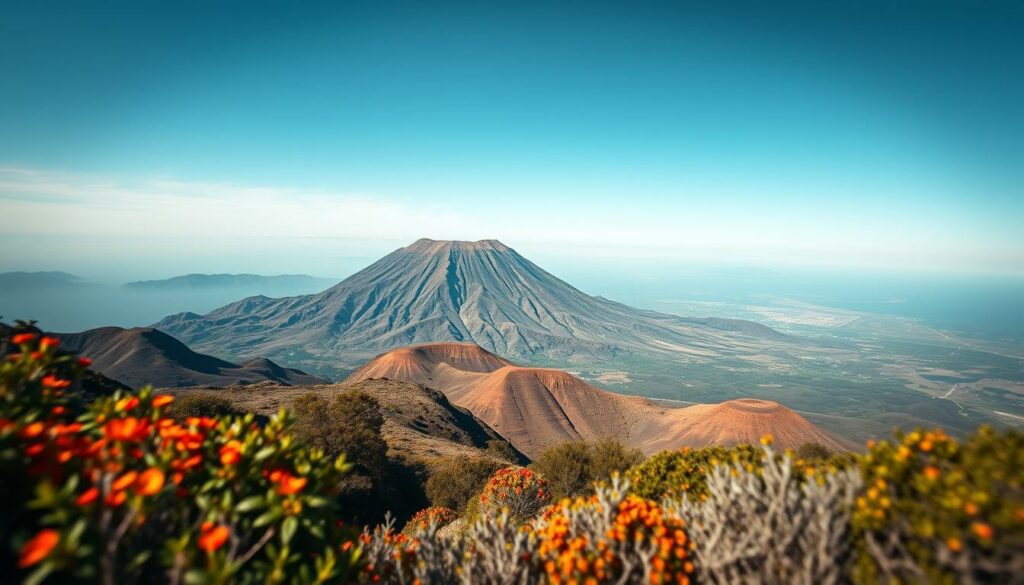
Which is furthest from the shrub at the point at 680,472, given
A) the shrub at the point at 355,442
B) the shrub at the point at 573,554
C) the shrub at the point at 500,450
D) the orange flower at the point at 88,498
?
the shrub at the point at 500,450

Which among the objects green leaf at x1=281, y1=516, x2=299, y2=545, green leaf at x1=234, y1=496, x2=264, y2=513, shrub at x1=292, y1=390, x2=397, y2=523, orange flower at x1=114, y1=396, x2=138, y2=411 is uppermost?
orange flower at x1=114, y1=396, x2=138, y2=411

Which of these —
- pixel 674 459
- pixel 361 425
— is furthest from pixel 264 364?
pixel 674 459

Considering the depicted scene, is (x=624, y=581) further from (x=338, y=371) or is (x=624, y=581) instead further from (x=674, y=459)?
(x=338, y=371)

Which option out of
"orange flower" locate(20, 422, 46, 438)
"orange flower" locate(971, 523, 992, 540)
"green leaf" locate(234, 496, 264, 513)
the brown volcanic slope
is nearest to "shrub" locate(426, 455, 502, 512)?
"green leaf" locate(234, 496, 264, 513)

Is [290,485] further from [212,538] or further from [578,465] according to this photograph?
[578,465]

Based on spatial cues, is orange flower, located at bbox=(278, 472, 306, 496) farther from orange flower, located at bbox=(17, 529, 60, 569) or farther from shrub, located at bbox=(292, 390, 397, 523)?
shrub, located at bbox=(292, 390, 397, 523)

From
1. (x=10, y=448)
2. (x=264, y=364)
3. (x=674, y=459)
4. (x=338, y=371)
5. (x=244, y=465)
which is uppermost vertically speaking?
(x=10, y=448)
